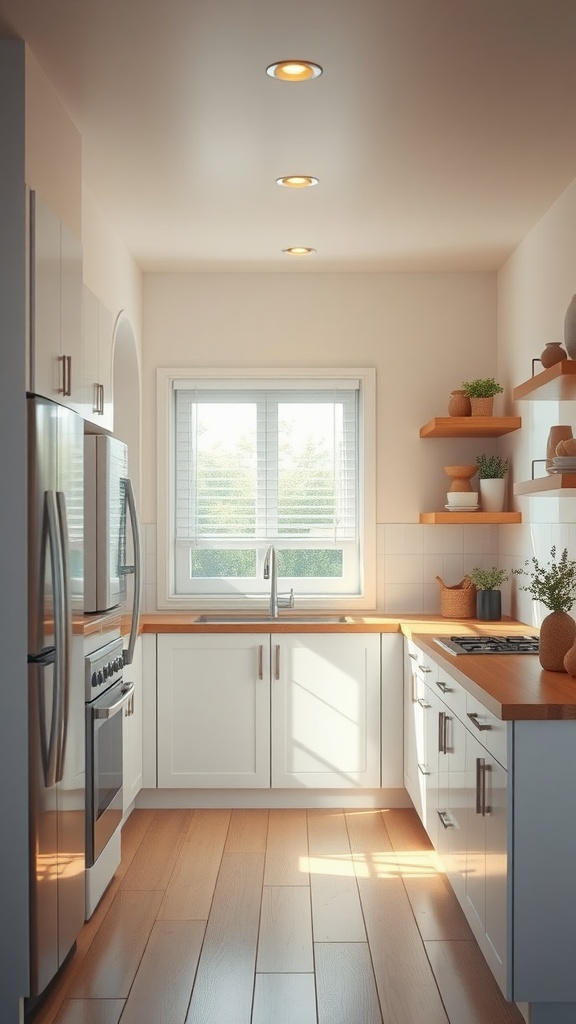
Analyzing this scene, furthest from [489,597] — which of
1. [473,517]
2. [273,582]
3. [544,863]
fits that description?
[544,863]

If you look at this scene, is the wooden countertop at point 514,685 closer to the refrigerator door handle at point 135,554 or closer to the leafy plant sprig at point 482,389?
the refrigerator door handle at point 135,554

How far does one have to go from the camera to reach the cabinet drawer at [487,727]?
8.96ft

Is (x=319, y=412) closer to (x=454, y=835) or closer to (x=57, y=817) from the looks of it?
(x=454, y=835)

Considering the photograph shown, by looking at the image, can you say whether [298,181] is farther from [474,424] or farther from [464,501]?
[464,501]

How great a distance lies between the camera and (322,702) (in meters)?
4.98

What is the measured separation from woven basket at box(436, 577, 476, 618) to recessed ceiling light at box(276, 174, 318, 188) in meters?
2.20

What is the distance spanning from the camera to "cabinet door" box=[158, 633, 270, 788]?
4.96 m

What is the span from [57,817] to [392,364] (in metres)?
3.29

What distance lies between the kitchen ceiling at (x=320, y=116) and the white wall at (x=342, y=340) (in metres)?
0.47

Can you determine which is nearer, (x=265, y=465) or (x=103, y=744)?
(x=103, y=744)

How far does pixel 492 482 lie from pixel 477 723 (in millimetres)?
2306

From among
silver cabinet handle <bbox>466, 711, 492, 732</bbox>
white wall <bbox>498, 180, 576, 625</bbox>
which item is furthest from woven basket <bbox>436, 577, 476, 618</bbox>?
silver cabinet handle <bbox>466, 711, 492, 732</bbox>

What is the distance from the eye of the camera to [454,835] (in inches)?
138

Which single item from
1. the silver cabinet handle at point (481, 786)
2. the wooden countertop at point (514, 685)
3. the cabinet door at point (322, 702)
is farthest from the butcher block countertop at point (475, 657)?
the silver cabinet handle at point (481, 786)
